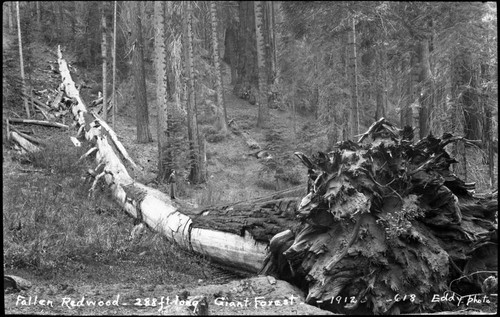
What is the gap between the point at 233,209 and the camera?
6516 millimetres

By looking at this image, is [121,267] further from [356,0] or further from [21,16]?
[21,16]

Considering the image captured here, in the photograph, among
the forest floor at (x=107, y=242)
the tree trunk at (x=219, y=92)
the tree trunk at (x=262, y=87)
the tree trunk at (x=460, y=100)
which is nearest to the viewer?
the forest floor at (x=107, y=242)

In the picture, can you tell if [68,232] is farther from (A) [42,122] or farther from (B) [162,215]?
(A) [42,122]

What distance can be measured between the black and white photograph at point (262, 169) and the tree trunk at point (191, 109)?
0.06m

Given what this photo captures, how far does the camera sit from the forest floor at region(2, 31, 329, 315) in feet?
13.7

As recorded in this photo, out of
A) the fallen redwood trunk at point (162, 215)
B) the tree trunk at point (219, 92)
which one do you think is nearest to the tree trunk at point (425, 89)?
the fallen redwood trunk at point (162, 215)

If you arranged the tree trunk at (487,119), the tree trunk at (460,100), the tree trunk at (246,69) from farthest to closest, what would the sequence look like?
the tree trunk at (246,69)
the tree trunk at (487,119)
the tree trunk at (460,100)

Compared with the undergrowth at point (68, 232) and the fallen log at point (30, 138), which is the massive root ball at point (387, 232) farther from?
the fallen log at point (30, 138)

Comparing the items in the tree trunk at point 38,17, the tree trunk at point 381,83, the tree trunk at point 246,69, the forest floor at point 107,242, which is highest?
the tree trunk at point 38,17

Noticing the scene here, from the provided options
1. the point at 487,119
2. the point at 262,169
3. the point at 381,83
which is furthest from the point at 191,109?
the point at 487,119

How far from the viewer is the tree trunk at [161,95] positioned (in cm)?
1140

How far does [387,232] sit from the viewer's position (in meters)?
4.34

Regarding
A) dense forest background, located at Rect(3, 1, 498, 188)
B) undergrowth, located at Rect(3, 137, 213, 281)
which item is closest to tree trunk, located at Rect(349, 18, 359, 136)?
dense forest background, located at Rect(3, 1, 498, 188)

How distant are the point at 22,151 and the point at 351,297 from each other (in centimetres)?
1030
